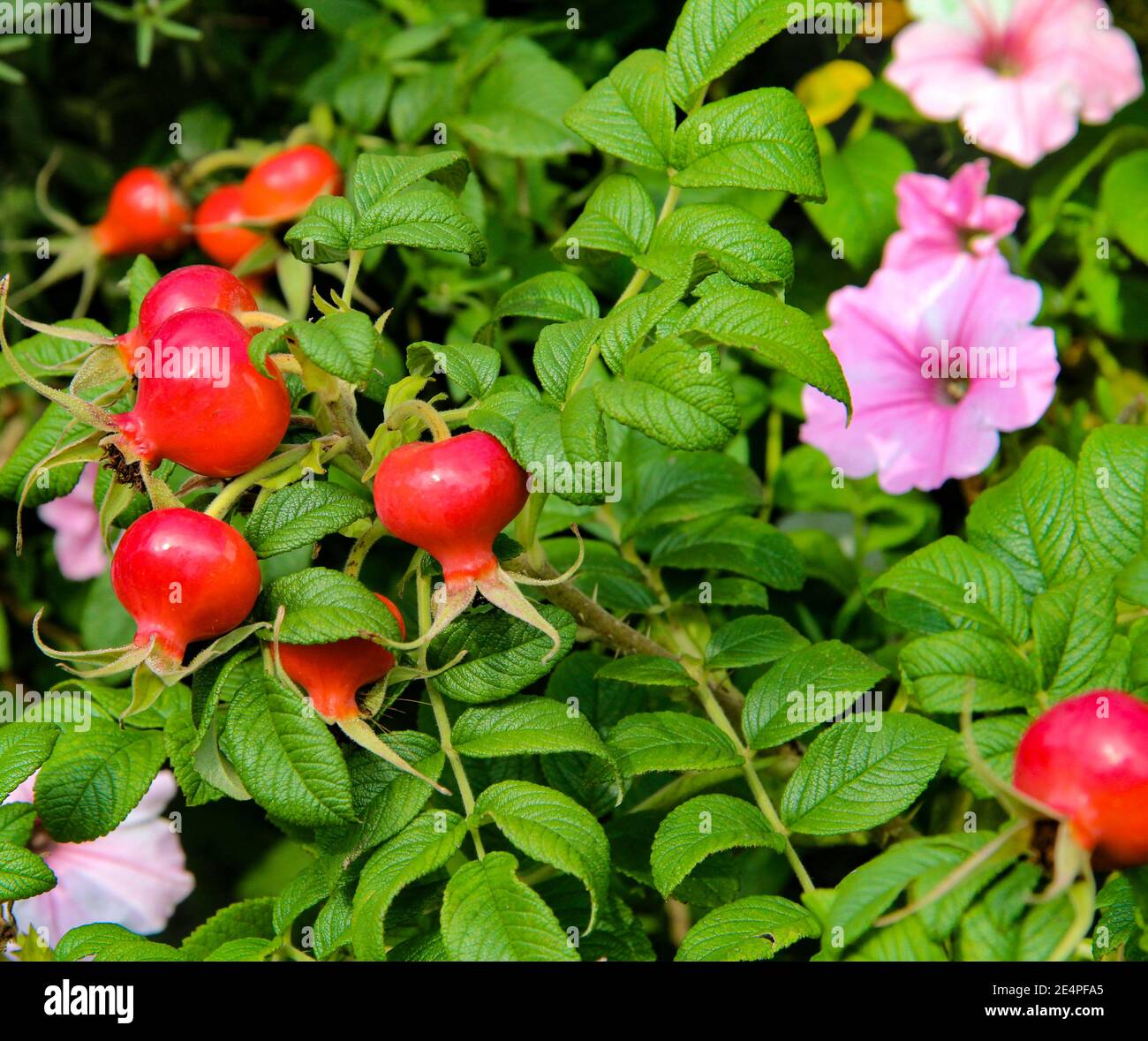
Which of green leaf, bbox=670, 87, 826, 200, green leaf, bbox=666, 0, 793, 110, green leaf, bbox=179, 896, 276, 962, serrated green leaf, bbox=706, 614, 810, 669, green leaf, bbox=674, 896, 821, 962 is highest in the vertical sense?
green leaf, bbox=666, 0, 793, 110

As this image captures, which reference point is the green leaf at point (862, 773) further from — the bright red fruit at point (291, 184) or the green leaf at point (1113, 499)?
the bright red fruit at point (291, 184)

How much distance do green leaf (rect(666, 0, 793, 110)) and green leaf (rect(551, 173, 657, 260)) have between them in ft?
0.23

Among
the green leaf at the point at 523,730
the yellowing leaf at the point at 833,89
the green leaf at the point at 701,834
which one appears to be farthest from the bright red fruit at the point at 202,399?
the yellowing leaf at the point at 833,89

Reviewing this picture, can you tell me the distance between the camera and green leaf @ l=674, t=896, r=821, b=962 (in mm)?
733

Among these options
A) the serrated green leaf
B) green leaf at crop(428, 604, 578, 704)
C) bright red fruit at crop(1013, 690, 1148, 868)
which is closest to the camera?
bright red fruit at crop(1013, 690, 1148, 868)

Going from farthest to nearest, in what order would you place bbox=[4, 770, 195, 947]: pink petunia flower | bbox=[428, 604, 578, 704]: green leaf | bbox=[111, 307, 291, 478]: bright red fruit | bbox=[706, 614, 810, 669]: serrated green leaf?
1. bbox=[4, 770, 195, 947]: pink petunia flower
2. bbox=[706, 614, 810, 669]: serrated green leaf
3. bbox=[428, 604, 578, 704]: green leaf
4. bbox=[111, 307, 291, 478]: bright red fruit

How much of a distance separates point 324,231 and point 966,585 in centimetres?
46

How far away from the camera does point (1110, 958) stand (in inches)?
32.0

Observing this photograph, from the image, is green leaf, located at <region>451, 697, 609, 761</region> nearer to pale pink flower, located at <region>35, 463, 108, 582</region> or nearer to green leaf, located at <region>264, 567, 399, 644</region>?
green leaf, located at <region>264, 567, 399, 644</region>

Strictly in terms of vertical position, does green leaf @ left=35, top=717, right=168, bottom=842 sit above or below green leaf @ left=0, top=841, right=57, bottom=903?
above

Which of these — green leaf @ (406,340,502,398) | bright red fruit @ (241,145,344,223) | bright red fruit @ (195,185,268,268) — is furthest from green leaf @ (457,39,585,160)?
green leaf @ (406,340,502,398)

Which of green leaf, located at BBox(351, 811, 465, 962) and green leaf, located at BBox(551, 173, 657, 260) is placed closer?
green leaf, located at BBox(351, 811, 465, 962)

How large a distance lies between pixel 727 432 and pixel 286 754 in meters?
0.31

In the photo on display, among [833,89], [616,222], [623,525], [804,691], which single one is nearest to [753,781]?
[804,691]
